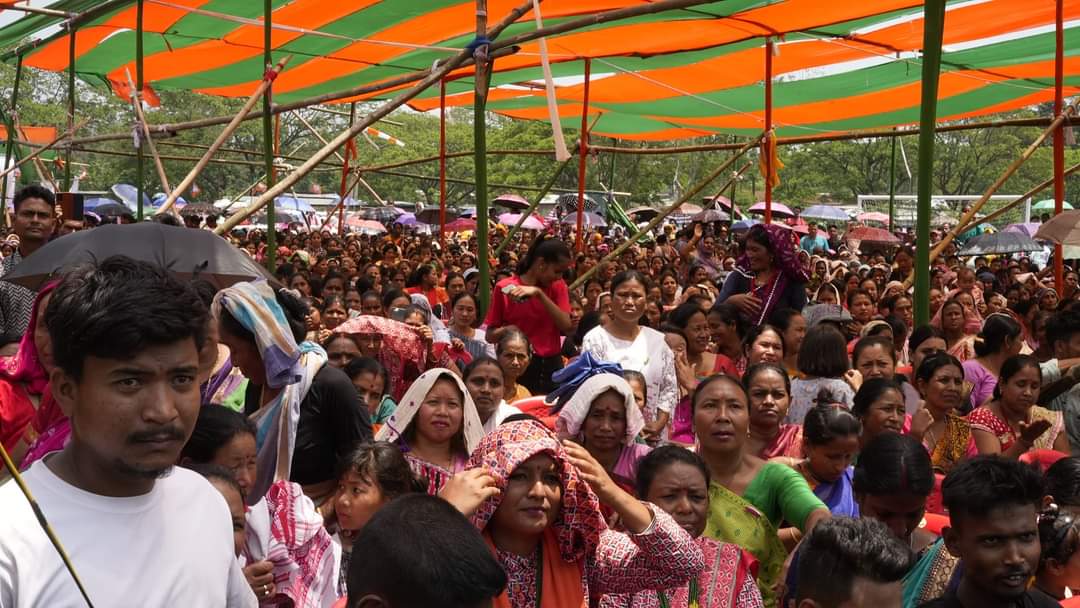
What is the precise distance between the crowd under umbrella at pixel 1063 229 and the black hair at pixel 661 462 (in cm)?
515

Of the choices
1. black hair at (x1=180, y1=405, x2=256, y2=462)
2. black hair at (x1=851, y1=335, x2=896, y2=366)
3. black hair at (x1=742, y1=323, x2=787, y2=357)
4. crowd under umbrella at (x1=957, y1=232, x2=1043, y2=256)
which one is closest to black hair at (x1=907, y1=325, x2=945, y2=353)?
black hair at (x1=851, y1=335, x2=896, y2=366)

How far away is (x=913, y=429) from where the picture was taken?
5.50 meters

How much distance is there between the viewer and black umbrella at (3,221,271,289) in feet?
17.3

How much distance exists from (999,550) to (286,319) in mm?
2429

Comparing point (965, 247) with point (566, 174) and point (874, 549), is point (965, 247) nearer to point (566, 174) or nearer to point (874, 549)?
point (874, 549)

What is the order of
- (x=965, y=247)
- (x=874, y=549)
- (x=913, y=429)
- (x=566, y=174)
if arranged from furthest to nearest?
1. (x=566, y=174)
2. (x=965, y=247)
3. (x=913, y=429)
4. (x=874, y=549)

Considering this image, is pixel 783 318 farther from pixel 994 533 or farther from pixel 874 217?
pixel 874 217

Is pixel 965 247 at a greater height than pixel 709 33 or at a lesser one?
lesser

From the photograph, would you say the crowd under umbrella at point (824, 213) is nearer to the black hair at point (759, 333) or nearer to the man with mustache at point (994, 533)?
the black hair at point (759, 333)

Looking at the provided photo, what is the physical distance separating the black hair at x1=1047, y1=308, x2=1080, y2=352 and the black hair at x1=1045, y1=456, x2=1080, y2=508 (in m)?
3.43

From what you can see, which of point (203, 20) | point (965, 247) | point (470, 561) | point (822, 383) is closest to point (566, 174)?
point (965, 247)

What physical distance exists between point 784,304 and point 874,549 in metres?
4.65

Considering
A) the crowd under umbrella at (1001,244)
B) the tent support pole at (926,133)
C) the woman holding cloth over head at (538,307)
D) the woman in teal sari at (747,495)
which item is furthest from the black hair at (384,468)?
the crowd under umbrella at (1001,244)

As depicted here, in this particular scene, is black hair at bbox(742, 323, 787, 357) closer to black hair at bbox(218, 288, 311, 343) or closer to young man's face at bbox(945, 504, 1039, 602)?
black hair at bbox(218, 288, 311, 343)
